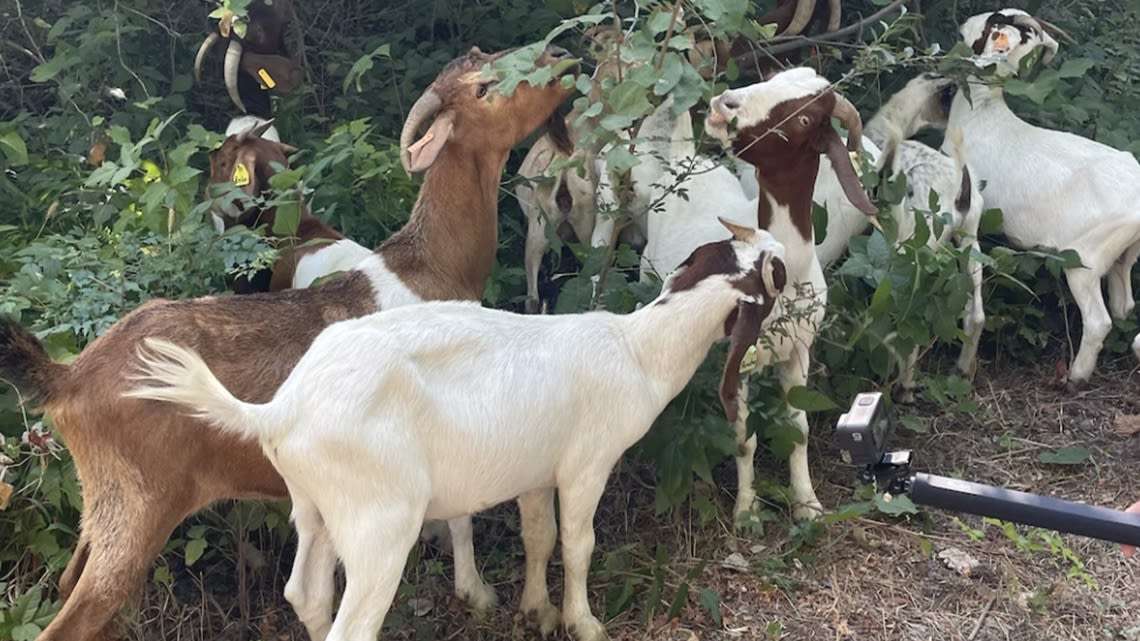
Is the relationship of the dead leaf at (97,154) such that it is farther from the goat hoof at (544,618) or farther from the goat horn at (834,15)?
the goat horn at (834,15)

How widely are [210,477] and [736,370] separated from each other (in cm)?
131

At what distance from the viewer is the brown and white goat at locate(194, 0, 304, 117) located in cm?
477

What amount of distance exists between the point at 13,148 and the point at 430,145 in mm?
1758

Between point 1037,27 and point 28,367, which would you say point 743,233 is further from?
point 1037,27

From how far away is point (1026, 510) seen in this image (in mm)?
1998

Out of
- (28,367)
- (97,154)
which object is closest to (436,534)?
(28,367)

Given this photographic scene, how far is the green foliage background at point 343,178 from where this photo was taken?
3346 millimetres

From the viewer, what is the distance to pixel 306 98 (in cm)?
514

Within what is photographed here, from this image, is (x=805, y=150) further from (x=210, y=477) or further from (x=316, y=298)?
Result: (x=210, y=477)

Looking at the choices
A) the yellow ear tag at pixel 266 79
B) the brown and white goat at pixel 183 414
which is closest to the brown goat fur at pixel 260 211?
the yellow ear tag at pixel 266 79

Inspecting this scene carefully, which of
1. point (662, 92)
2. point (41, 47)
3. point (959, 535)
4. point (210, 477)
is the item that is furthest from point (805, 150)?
point (41, 47)

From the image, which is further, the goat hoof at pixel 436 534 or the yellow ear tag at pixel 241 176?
the yellow ear tag at pixel 241 176

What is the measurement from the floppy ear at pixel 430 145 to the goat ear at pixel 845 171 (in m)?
1.06

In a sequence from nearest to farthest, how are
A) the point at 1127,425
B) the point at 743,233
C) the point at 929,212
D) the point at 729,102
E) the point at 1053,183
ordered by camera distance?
the point at 743,233 < the point at 729,102 < the point at 929,212 < the point at 1127,425 < the point at 1053,183
